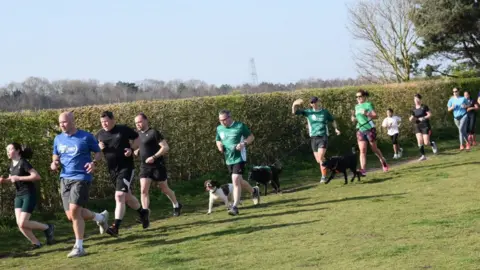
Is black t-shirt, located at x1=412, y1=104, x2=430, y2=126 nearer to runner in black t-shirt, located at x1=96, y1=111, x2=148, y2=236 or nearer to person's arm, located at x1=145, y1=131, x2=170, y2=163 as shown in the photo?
person's arm, located at x1=145, y1=131, x2=170, y2=163

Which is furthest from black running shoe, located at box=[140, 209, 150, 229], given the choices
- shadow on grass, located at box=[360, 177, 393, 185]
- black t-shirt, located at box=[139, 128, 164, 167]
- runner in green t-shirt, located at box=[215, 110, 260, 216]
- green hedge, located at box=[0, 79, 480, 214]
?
shadow on grass, located at box=[360, 177, 393, 185]

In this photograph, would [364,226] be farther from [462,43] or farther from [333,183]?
[462,43]

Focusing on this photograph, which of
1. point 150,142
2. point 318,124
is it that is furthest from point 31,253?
point 318,124

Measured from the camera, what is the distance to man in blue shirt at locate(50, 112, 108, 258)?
29.3 feet

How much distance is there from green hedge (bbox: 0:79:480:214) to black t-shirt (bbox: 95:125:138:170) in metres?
3.47

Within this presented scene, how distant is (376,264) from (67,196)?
14.4 ft

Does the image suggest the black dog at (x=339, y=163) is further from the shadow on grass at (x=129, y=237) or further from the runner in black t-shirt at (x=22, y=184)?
the runner in black t-shirt at (x=22, y=184)

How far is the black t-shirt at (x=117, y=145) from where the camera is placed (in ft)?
33.5

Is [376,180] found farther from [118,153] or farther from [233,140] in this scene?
[118,153]

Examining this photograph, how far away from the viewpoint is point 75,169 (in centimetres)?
902

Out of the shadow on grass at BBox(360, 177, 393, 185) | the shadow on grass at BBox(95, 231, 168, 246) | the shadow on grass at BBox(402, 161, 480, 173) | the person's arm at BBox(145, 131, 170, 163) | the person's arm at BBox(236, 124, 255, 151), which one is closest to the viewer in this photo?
the shadow on grass at BBox(95, 231, 168, 246)

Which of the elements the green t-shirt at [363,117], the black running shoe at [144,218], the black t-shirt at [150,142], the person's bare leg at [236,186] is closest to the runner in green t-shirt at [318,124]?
the green t-shirt at [363,117]

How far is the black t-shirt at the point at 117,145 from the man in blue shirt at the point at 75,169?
1024mm

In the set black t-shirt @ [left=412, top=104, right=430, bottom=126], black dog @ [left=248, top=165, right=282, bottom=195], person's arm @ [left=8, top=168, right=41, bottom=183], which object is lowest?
black dog @ [left=248, top=165, right=282, bottom=195]
